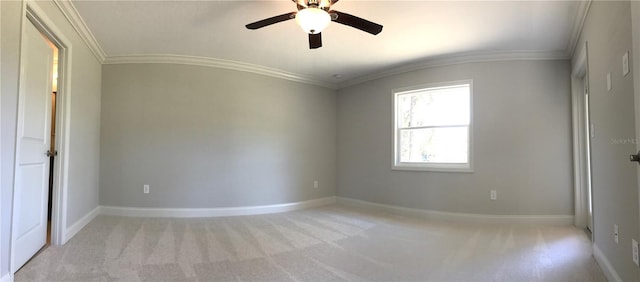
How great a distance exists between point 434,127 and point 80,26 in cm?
415

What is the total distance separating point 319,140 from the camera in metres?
5.04

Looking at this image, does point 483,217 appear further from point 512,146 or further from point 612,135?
point 612,135

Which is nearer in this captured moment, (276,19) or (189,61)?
(276,19)

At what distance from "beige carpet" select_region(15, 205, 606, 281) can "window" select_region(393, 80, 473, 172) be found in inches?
34.0

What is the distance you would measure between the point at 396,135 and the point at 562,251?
2.31m

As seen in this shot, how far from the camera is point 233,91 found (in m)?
4.21

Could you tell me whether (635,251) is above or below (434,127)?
below

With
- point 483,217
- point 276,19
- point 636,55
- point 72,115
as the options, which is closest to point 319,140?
point 483,217

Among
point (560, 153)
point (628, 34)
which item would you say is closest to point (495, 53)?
point (560, 153)

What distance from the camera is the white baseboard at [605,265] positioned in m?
1.94

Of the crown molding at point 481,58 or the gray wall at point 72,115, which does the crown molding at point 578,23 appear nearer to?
the crown molding at point 481,58

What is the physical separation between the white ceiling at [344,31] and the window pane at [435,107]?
1.60 ft

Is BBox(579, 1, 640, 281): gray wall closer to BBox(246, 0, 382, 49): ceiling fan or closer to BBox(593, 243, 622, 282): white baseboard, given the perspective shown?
BBox(593, 243, 622, 282): white baseboard

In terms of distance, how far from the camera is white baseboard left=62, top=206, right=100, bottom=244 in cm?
278
